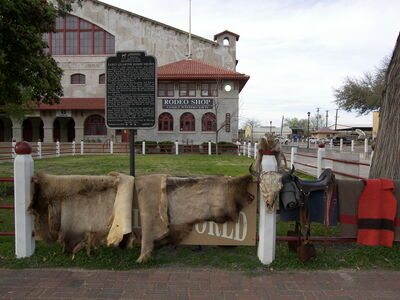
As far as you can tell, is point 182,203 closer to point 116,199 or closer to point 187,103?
point 116,199

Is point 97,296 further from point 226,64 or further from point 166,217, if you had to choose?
point 226,64

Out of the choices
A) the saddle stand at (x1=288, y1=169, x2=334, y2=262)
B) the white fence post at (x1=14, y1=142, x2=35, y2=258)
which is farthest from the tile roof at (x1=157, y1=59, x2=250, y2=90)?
the saddle stand at (x1=288, y1=169, x2=334, y2=262)

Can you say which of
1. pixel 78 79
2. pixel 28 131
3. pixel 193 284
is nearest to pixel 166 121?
pixel 78 79

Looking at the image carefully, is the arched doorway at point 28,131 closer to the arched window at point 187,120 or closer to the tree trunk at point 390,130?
the arched window at point 187,120

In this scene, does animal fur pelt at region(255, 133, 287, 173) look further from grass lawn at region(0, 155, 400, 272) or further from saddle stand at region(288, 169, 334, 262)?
grass lawn at region(0, 155, 400, 272)

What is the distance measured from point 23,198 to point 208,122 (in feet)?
82.0

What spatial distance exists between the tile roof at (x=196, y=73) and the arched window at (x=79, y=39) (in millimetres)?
8460

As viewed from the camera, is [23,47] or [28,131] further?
[28,131]

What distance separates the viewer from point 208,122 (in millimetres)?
28516

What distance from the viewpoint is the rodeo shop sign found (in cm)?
2812

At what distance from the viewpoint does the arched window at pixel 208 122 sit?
28.4 metres

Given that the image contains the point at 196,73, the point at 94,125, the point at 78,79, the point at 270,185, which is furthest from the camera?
the point at 78,79

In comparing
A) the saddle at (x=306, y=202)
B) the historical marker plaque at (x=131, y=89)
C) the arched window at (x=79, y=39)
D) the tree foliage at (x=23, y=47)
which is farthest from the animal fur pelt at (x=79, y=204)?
the arched window at (x=79, y=39)

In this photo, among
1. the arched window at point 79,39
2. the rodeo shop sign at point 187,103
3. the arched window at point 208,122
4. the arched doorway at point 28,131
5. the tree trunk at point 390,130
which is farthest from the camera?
the arched doorway at point 28,131
